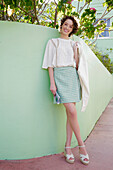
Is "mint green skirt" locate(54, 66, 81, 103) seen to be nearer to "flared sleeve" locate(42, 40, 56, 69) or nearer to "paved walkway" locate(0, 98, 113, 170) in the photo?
"flared sleeve" locate(42, 40, 56, 69)

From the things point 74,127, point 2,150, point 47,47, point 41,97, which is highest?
point 47,47

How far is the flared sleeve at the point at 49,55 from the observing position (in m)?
2.18

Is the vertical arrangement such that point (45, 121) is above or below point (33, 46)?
below

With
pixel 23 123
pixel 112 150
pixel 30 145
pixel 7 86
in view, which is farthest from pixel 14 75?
pixel 112 150

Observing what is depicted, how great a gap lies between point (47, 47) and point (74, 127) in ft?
3.16

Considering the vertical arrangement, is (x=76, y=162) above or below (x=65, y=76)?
below

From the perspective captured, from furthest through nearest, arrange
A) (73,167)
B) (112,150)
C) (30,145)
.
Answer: (112,150)
(30,145)
(73,167)

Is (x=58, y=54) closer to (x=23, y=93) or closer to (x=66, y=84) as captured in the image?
(x=66, y=84)

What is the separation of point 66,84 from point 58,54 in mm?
345

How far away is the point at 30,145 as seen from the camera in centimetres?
223

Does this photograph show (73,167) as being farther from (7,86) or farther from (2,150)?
(7,86)

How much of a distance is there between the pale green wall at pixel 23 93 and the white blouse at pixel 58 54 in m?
0.08

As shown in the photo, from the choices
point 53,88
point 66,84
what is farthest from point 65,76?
point 53,88

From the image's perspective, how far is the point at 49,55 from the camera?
7.16ft
